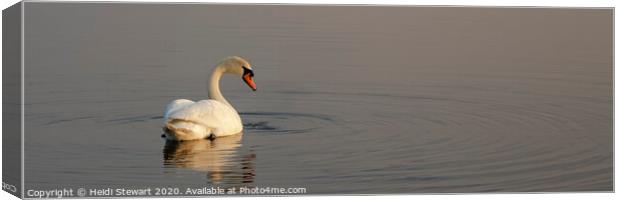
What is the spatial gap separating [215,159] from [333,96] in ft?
4.11

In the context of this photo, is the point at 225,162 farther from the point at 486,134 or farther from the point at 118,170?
the point at 486,134

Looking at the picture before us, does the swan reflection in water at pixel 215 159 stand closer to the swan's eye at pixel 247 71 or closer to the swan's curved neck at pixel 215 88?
the swan's curved neck at pixel 215 88

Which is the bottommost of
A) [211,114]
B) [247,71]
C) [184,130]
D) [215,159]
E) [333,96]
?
[215,159]

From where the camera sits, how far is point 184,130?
1802cm

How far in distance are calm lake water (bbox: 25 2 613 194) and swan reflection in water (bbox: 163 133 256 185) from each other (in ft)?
0.06

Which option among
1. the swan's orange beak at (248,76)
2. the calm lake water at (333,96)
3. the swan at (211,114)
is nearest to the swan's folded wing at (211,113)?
the swan at (211,114)

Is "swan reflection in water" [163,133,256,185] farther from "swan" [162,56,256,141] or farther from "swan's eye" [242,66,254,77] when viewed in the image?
"swan's eye" [242,66,254,77]

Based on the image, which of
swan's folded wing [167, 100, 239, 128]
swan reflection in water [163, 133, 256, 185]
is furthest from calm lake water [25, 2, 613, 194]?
swan's folded wing [167, 100, 239, 128]

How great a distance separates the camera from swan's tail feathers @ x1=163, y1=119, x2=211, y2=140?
17.8 metres

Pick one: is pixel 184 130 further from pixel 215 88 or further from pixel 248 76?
pixel 248 76

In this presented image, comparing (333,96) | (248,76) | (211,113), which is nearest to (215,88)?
(211,113)

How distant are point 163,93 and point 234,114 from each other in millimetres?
695

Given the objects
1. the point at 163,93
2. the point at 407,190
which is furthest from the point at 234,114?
the point at 407,190

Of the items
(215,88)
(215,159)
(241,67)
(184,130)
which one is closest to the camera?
(215,159)
